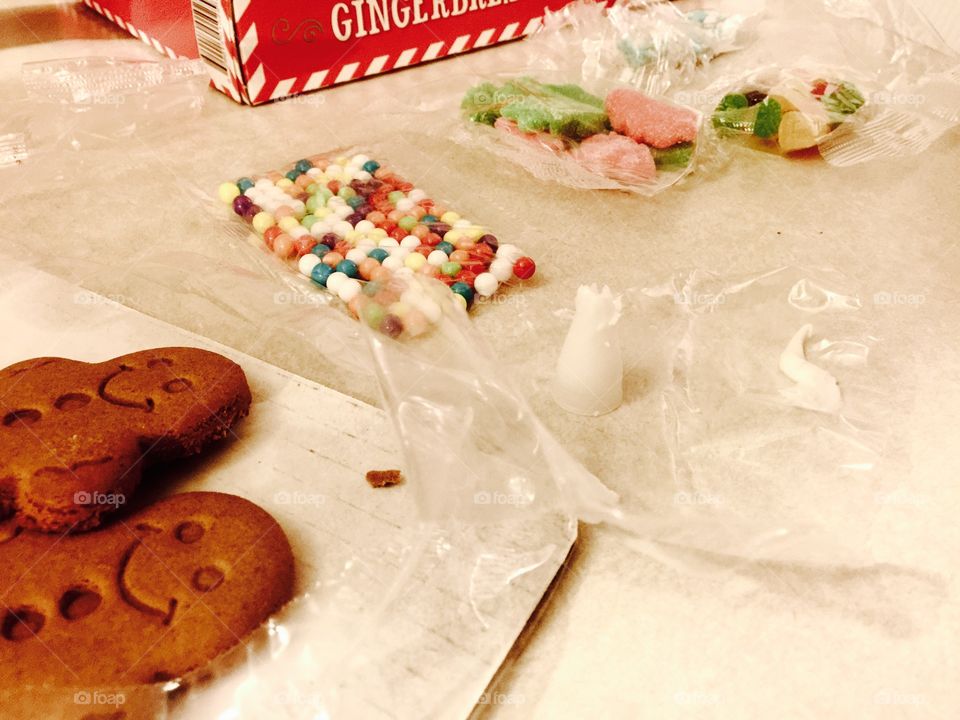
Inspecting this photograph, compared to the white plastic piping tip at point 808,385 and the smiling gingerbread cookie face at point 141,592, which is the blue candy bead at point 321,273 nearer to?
the smiling gingerbread cookie face at point 141,592

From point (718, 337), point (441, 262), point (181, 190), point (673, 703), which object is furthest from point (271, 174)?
point (673, 703)

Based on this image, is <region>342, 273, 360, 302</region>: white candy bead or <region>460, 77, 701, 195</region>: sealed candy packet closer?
<region>342, 273, 360, 302</region>: white candy bead

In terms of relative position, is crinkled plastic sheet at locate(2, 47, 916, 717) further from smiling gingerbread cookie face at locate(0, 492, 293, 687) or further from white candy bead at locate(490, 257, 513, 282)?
white candy bead at locate(490, 257, 513, 282)

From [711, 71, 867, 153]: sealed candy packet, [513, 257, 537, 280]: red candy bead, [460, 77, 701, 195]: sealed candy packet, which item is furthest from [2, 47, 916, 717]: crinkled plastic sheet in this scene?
[711, 71, 867, 153]: sealed candy packet

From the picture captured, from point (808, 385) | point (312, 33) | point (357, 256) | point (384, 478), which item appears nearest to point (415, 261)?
point (357, 256)

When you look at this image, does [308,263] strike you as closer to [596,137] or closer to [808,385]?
[596,137]

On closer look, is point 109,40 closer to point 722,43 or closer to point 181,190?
point 181,190
